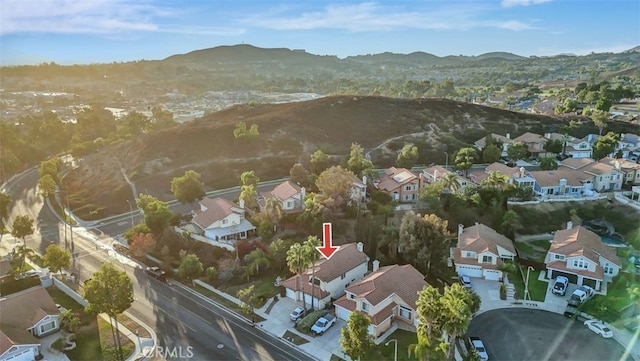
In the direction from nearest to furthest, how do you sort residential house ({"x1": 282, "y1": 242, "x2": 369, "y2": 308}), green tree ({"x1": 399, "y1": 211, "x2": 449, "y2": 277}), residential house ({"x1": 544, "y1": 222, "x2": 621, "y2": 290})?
1. residential house ({"x1": 282, "y1": 242, "x2": 369, "y2": 308})
2. residential house ({"x1": 544, "y1": 222, "x2": 621, "y2": 290})
3. green tree ({"x1": 399, "y1": 211, "x2": 449, "y2": 277})

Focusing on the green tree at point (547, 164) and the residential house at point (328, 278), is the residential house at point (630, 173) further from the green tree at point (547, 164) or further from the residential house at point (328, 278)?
the residential house at point (328, 278)

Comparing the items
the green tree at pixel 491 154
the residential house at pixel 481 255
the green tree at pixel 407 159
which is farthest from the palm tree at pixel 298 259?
the green tree at pixel 491 154

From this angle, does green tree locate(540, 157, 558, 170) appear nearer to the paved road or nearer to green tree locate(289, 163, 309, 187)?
green tree locate(289, 163, 309, 187)

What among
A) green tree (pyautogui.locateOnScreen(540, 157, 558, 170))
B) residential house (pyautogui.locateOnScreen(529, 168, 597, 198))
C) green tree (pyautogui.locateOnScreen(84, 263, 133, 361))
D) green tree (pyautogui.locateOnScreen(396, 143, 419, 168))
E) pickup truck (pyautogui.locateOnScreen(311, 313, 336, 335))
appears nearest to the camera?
green tree (pyautogui.locateOnScreen(84, 263, 133, 361))

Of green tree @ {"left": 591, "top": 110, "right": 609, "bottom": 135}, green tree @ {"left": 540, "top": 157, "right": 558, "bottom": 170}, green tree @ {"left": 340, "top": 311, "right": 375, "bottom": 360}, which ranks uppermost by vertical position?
green tree @ {"left": 591, "top": 110, "right": 609, "bottom": 135}

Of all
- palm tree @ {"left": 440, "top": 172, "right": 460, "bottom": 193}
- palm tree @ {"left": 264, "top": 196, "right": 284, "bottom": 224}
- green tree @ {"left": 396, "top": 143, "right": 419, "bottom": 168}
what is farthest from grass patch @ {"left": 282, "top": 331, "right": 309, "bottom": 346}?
green tree @ {"left": 396, "top": 143, "right": 419, "bottom": 168}

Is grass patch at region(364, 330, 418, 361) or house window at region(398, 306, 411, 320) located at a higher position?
house window at region(398, 306, 411, 320)

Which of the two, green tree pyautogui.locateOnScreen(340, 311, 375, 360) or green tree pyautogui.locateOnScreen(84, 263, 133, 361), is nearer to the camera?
green tree pyautogui.locateOnScreen(340, 311, 375, 360)
